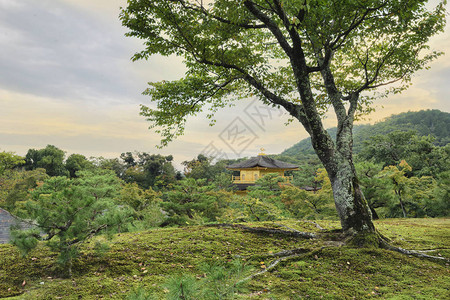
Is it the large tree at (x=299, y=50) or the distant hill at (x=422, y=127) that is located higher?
the distant hill at (x=422, y=127)

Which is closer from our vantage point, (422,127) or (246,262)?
(246,262)

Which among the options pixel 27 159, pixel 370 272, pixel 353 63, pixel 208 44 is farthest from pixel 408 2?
pixel 27 159

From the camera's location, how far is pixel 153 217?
6.93 m

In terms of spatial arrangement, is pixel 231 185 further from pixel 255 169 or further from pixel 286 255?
pixel 286 255

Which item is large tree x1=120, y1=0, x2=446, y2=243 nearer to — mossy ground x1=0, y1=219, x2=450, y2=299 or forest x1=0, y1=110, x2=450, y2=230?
mossy ground x1=0, y1=219, x2=450, y2=299

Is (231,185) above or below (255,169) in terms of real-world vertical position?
below

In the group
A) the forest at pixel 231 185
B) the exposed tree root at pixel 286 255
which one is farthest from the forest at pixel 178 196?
the exposed tree root at pixel 286 255

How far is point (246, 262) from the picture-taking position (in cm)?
265

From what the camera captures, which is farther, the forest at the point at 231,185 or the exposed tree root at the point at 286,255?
the forest at the point at 231,185

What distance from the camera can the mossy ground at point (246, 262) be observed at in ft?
7.34

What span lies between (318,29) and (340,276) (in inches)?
115

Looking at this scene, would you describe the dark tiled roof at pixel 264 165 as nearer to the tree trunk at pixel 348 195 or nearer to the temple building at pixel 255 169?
the temple building at pixel 255 169

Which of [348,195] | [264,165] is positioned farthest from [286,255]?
[264,165]

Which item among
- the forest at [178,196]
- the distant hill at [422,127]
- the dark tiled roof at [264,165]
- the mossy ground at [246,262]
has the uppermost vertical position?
the distant hill at [422,127]
